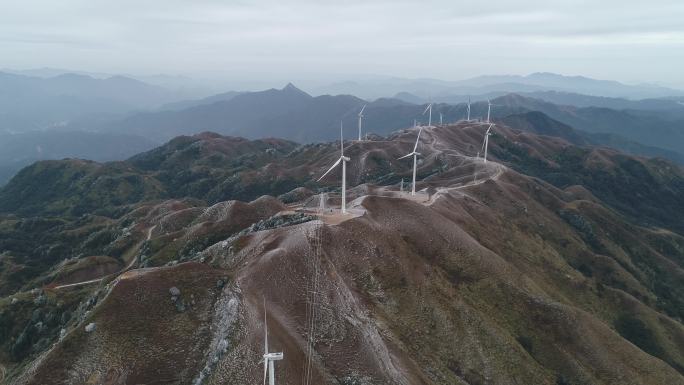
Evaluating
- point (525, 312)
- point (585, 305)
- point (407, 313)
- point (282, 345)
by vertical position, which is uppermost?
point (282, 345)

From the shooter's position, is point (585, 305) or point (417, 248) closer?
point (417, 248)

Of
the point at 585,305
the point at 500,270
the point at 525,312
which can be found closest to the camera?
the point at 525,312

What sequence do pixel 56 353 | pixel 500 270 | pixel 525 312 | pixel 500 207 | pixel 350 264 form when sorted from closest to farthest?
1. pixel 56 353
2. pixel 350 264
3. pixel 525 312
4. pixel 500 270
5. pixel 500 207

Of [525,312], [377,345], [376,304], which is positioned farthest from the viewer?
[525,312]

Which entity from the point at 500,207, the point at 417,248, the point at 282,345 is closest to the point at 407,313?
the point at 417,248

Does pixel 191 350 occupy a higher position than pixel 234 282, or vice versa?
pixel 234 282

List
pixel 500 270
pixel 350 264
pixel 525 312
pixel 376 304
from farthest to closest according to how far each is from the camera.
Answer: pixel 500 270
pixel 525 312
pixel 350 264
pixel 376 304

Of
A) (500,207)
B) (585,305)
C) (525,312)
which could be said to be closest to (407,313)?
(525,312)

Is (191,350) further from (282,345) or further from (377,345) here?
(377,345)

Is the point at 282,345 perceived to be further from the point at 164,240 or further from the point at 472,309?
the point at 164,240
